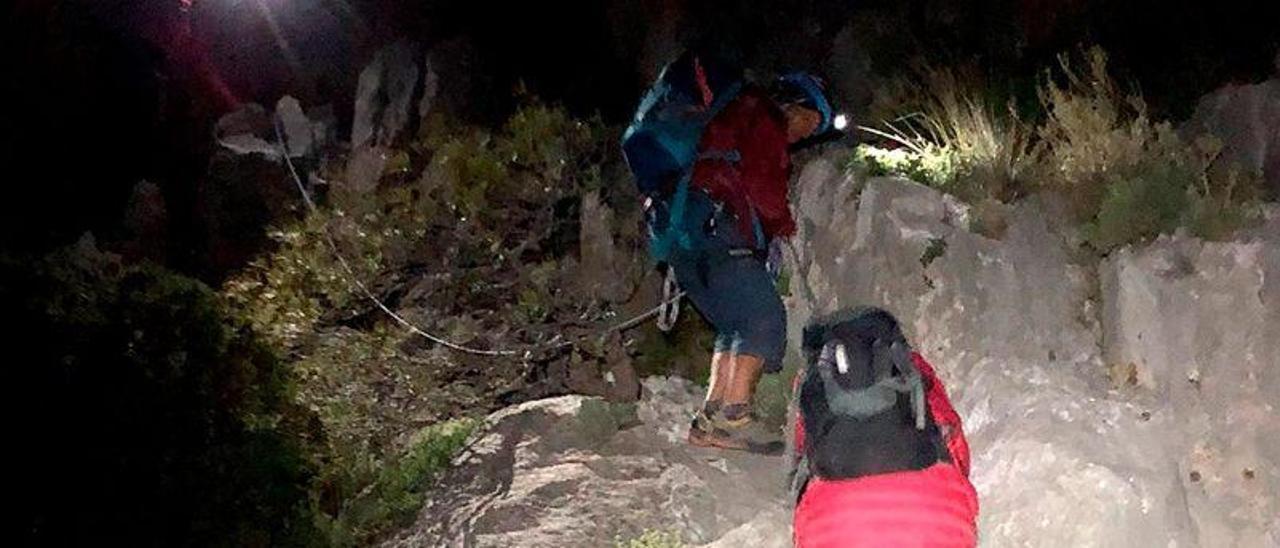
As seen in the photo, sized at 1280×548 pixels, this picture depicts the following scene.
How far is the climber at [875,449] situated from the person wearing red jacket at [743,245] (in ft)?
5.17

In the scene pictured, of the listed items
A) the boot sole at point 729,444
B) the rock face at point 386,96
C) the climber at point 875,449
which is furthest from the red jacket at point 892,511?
the rock face at point 386,96

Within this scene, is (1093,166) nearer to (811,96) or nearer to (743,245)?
(811,96)

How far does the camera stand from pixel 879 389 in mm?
3375

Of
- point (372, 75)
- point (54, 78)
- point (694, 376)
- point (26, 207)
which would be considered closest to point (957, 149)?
point (694, 376)

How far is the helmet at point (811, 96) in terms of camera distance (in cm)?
542

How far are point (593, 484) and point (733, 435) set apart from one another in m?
0.72

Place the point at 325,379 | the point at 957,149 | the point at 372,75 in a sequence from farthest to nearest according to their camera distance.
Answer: the point at 372,75 → the point at 325,379 → the point at 957,149

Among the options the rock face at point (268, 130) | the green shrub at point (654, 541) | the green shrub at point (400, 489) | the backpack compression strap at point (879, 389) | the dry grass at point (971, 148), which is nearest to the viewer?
the backpack compression strap at point (879, 389)

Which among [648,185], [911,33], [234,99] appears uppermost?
[234,99]

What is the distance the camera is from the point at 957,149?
568 centimetres

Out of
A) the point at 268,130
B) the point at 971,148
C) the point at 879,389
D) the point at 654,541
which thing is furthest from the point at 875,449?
the point at 268,130

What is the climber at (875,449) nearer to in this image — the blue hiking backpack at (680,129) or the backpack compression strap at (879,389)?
the backpack compression strap at (879,389)

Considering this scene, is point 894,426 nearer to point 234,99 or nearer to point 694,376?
point 694,376

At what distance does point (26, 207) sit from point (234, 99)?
3.12 metres
